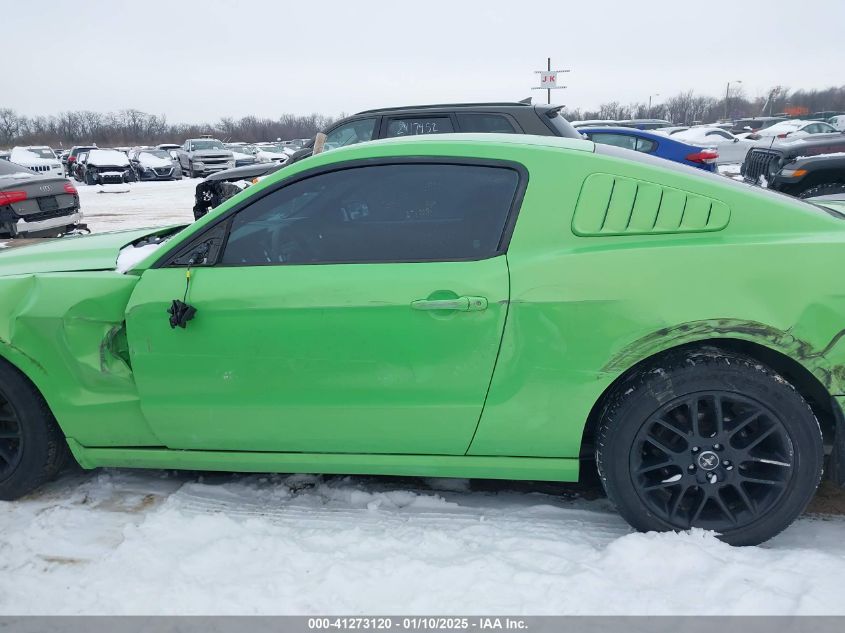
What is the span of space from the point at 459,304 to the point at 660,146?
8768mm

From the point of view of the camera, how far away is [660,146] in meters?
9.87

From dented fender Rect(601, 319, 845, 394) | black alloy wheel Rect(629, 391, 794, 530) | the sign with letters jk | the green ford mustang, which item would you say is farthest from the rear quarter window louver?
the sign with letters jk

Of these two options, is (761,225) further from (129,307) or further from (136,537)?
(136,537)

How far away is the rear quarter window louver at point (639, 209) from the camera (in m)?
2.39

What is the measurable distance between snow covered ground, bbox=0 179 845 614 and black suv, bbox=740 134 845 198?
6452mm

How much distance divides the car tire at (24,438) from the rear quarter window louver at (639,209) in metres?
2.50

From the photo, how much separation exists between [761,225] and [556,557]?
1507 mm

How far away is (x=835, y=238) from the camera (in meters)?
2.32

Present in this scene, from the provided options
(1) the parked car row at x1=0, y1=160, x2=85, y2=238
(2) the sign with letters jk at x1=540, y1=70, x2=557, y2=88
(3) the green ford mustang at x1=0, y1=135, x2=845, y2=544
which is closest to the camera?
(3) the green ford mustang at x1=0, y1=135, x2=845, y2=544

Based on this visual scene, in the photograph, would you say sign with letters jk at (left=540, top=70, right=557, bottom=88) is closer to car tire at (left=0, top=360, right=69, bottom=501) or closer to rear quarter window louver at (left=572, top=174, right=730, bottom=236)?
rear quarter window louver at (left=572, top=174, right=730, bottom=236)

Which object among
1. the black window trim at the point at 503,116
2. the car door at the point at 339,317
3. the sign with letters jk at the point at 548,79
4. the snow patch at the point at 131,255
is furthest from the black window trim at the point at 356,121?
the sign with letters jk at the point at 548,79

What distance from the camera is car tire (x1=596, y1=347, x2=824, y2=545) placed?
2.33 metres

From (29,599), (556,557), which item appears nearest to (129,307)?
(29,599)
